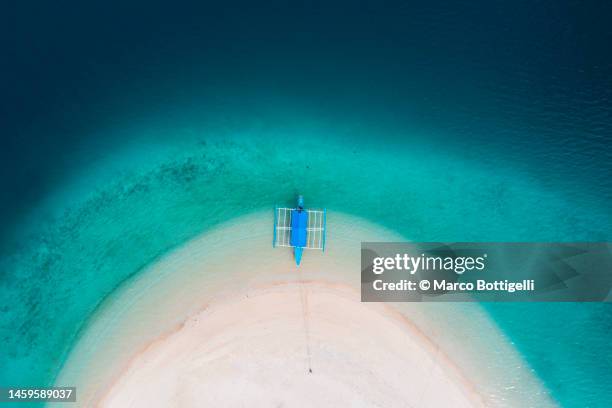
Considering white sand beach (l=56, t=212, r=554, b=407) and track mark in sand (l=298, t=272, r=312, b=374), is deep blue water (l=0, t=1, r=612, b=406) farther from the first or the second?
track mark in sand (l=298, t=272, r=312, b=374)

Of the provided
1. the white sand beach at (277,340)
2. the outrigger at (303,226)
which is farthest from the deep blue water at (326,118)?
the white sand beach at (277,340)

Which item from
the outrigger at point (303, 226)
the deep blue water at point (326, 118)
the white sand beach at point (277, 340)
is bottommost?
the white sand beach at point (277, 340)

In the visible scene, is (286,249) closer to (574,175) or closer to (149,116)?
(149,116)

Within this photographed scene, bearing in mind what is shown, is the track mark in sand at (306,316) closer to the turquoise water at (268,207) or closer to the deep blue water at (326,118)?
the turquoise water at (268,207)

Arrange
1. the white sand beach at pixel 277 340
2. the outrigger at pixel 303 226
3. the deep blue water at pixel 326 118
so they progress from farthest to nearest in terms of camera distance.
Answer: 1. the deep blue water at pixel 326 118
2. the outrigger at pixel 303 226
3. the white sand beach at pixel 277 340

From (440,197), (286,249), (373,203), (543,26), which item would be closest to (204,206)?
(286,249)

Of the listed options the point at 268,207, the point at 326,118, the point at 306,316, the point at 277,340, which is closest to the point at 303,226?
the point at 268,207

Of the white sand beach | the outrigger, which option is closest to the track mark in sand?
the white sand beach

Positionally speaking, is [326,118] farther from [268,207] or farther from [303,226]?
[303,226]
